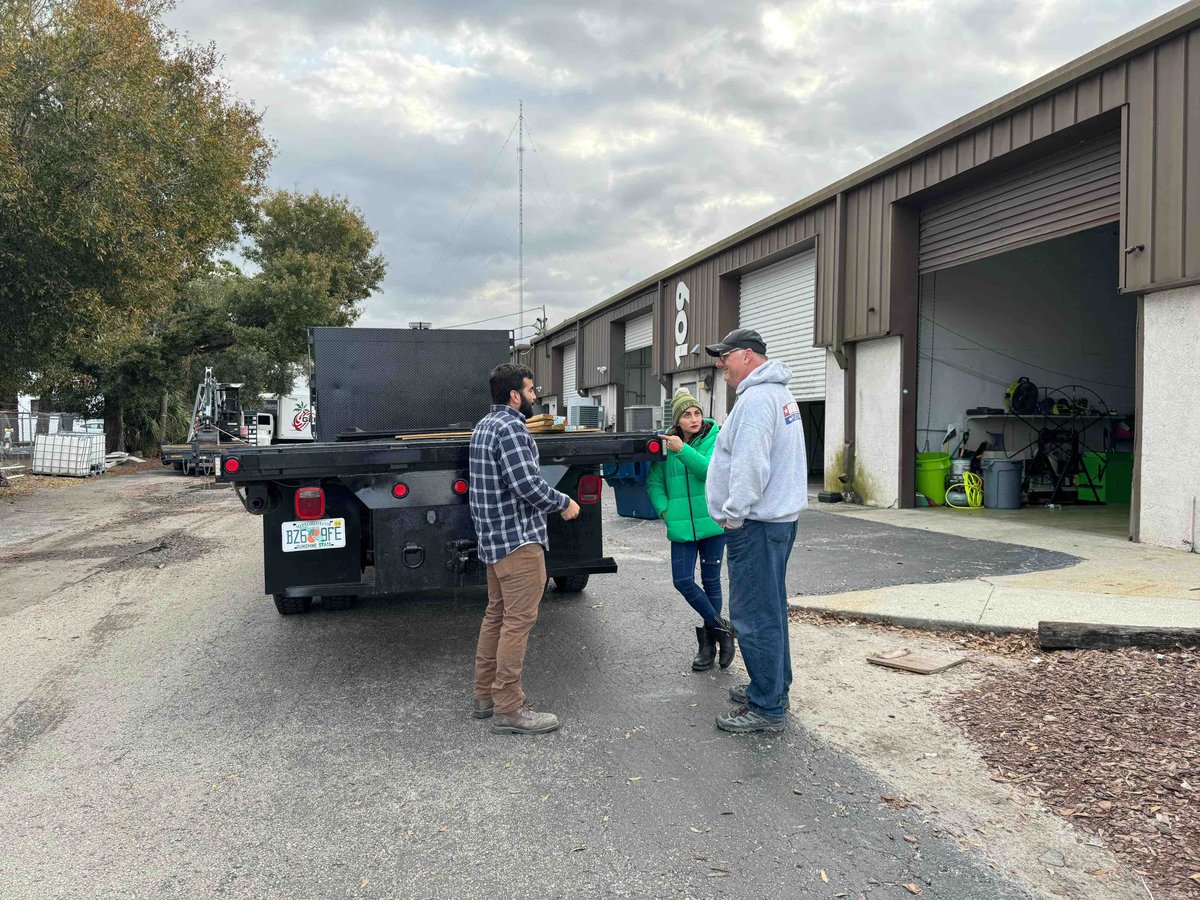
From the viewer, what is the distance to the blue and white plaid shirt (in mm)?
3984

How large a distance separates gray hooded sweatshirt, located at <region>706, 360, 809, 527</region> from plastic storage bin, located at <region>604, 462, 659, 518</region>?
4.52ft

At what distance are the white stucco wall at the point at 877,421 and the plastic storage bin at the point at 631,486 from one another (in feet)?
29.5

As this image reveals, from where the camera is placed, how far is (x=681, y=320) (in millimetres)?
21906

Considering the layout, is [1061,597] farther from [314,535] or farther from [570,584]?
[314,535]

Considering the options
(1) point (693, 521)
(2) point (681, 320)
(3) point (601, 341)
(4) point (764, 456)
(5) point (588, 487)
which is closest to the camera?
(4) point (764, 456)

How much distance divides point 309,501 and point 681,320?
58.7 feet

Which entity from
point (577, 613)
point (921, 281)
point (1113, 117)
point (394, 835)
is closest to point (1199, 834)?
point (394, 835)

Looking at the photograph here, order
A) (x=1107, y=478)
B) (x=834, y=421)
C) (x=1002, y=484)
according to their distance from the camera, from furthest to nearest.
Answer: (x=834, y=421)
(x=1107, y=478)
(x=1002, y=484)

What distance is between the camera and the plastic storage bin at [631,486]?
5.42m

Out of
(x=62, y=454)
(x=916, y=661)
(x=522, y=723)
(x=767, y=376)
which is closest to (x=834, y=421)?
(x=916, y=661)

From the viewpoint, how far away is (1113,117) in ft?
31.5

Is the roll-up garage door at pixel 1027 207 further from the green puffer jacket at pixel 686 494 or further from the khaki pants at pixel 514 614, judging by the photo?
the khaki pants at pixel 514 614

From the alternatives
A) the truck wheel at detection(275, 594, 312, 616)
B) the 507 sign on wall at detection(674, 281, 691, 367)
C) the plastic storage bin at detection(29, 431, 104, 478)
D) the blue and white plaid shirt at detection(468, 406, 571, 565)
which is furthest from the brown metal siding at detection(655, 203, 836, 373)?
the plastic storage bin at detection(29, 431, 104, 478)

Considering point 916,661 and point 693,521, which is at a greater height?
point 693,521
